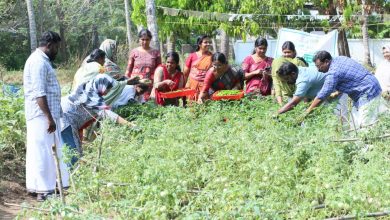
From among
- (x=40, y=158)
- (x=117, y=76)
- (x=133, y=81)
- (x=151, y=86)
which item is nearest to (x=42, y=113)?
(x=40, y=158)

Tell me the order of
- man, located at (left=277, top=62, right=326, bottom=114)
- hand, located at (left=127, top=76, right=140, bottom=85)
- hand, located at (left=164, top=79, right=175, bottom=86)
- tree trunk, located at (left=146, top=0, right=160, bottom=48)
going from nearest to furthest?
1. man, located at (left=277, top=62, right=326, bottom=114)
2. hand, located at (left=127, top=76, right=140, bottom=85)
3. hand, located at (left=164, top=79, right=175, bottom=86)
4. tree trunk, located at (left=146, top=0, right=160, bottom=48)

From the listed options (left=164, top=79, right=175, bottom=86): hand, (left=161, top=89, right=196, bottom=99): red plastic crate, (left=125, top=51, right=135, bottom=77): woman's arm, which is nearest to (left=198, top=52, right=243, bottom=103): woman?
(left=161, top=89, right=196, bottom=99): red plastic crate

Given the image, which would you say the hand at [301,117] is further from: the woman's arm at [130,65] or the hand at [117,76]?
the woman's arm at [130,65]

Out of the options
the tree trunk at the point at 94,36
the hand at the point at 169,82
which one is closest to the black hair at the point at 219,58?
the hand at the point at 169,82

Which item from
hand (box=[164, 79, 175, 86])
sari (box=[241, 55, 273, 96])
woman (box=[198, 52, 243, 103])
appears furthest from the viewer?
sari (box=[241, 55, 273, 96])

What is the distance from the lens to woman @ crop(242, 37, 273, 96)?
8.04 m

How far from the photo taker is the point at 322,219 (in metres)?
3.71

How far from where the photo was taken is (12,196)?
6.26m

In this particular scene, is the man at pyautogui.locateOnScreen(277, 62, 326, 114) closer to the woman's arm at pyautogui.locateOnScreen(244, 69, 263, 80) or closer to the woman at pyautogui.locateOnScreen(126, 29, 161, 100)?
the woman's arm at pyautogui.locateOnScreen(244, 69, 263, 80)

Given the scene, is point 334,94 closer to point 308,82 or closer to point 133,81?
point 308,82

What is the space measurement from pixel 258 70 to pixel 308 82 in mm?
1341

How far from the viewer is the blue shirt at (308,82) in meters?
6.71

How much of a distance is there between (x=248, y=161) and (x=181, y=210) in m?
1.20

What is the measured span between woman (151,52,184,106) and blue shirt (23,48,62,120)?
243cm
